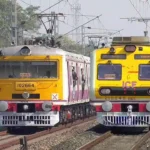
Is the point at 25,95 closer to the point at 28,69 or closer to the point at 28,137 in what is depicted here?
the point at 28,69

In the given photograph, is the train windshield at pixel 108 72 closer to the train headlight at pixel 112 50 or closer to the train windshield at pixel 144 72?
the train headlight at pixel 112 50

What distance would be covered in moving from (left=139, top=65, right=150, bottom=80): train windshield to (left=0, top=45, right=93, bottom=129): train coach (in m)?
2.51

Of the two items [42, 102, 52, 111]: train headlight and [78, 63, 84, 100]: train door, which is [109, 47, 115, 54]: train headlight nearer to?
[42, 102, 52, 111]: train headlight

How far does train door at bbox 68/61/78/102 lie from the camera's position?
19.5m

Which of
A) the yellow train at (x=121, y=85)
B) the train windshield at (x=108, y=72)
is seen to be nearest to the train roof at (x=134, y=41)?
the yellow train at (x=121, y=85)

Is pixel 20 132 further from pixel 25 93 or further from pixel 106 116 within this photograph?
pixel 106 116

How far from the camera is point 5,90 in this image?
59.2 ft

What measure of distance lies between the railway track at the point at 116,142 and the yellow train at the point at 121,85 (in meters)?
0.44

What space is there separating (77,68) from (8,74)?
149 inches

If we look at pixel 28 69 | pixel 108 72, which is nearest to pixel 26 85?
pixel 28 69

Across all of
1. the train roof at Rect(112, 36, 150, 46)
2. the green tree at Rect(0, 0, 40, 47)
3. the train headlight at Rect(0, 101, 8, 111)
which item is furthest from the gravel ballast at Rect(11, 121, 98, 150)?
the green tree at Rect(0, 0, 40, 47)

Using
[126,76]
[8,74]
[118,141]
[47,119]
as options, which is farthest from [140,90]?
[8,74]

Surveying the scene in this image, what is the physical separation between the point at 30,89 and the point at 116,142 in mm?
3713

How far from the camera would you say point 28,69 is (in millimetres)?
18156
